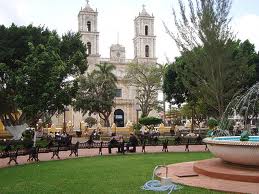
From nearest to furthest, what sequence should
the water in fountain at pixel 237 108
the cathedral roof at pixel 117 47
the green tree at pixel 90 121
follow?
the water in fountain at pixel 237 108, the green tree at pixel 90 121, the cathedral roof at pixel 117 47

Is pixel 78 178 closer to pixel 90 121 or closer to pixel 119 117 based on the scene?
pixel 90 121

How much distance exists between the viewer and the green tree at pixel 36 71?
24609 millimetres

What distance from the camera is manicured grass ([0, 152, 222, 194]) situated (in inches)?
424

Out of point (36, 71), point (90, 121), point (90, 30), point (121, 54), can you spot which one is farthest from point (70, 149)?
point (121, 54)

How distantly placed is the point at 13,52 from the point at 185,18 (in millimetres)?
11995

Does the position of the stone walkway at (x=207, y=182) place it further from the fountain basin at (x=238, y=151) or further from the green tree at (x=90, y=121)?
the green tree at (x=90, y=121)

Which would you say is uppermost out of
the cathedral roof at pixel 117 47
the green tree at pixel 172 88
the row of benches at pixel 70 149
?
the cathedral roof at pixel 117 47

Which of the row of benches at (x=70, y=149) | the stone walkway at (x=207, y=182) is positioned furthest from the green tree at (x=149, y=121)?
the stone walkway at (x=207, y=182)

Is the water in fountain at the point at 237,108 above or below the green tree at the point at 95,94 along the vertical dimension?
below

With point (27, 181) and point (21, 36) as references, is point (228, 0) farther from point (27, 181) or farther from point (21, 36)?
point (27, 181)

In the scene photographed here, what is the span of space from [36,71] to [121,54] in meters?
50.1

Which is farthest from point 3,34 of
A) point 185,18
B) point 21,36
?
point 185,18

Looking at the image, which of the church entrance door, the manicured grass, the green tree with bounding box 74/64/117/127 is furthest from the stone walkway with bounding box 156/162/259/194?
the church entrance door

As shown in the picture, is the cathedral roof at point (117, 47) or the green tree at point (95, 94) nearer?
the green tree at point (95, 94)
